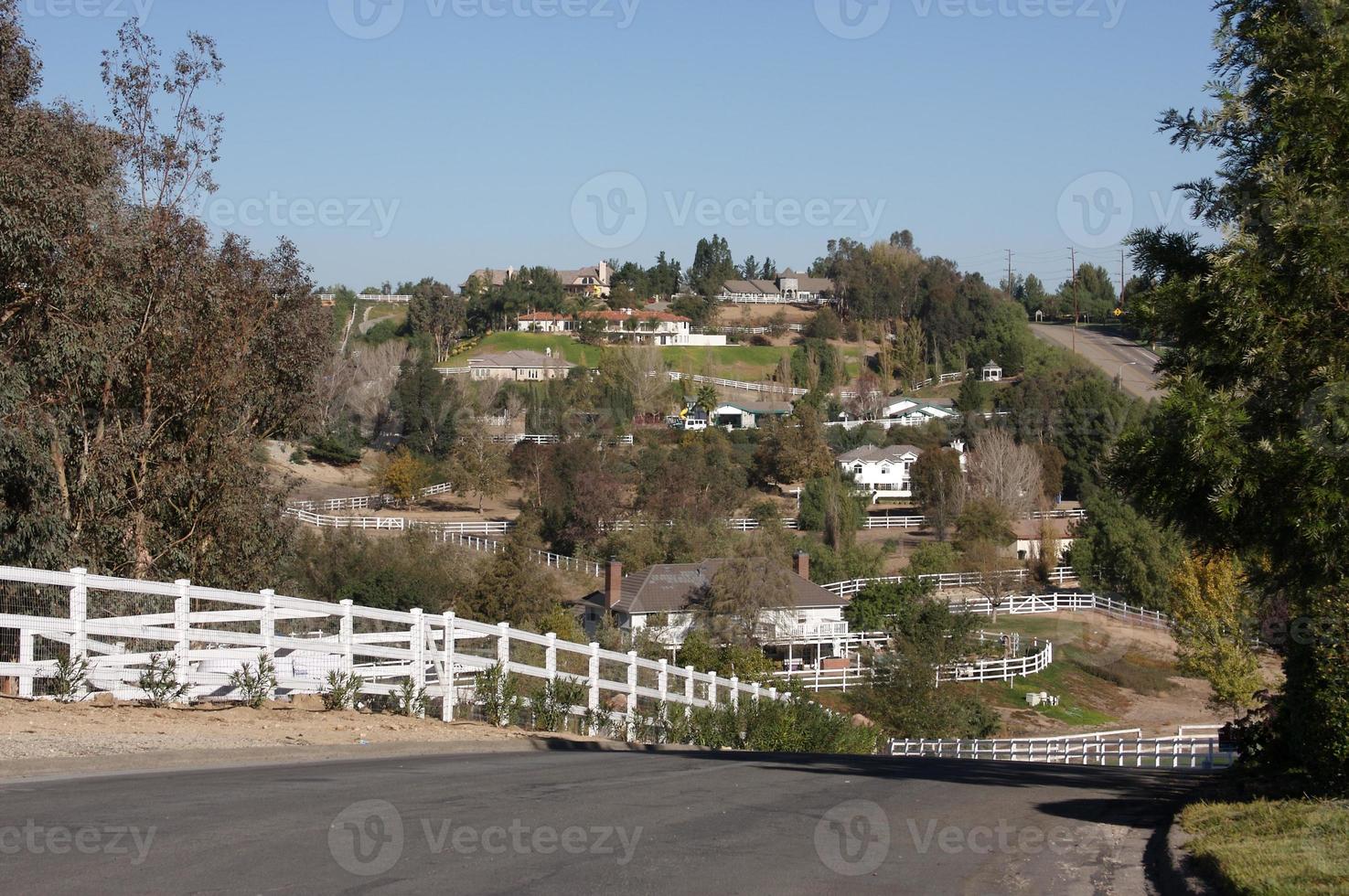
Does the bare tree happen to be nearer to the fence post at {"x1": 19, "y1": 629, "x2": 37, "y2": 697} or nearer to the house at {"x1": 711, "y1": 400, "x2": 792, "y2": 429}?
the house at {"x1": 711, "y1": 400, "x2": 792, "y2": 429}

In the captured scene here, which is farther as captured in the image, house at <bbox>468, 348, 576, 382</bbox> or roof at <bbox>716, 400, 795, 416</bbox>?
house at <bbox>468, 348, 576, 382</bbox>

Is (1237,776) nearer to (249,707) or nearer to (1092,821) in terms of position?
(1092,821)

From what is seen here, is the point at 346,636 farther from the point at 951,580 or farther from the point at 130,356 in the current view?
the point at 951,580

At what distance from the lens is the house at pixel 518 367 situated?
137750 millimetres

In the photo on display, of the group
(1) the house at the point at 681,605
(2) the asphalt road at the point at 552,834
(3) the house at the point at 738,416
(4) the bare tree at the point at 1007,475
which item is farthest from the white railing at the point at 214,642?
(3) the house at the point at 738,416

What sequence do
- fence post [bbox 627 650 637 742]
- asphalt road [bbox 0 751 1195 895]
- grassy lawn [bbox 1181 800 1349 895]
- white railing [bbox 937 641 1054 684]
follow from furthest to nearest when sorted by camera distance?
white railing [bbox 937 641 1054 684], fence post [bbox 627 650 637 742], asphalt road [bbox 0 751 1195 895], grassy lawn [bbox 1181 800 1349 895]

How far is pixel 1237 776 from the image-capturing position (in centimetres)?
1284

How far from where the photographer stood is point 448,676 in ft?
60.3

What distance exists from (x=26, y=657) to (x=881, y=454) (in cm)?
9397

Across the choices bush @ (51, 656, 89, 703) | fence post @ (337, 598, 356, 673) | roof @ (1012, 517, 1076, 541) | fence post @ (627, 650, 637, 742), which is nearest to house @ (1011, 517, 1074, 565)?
roof @ (1012, 517, 1076, 541)

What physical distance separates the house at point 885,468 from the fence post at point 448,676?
8541 cm

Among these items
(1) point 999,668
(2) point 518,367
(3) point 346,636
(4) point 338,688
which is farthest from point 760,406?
(3) point 346,636

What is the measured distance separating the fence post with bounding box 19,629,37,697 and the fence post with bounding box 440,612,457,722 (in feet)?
17.5

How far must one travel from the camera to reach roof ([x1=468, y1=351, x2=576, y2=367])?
14075 centimetres
